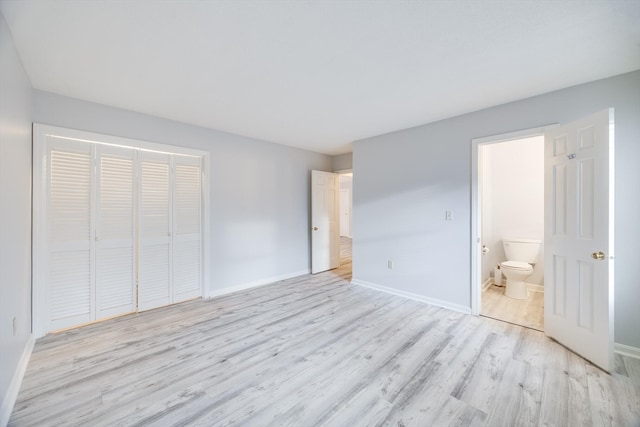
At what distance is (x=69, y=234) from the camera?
2693 millimetres

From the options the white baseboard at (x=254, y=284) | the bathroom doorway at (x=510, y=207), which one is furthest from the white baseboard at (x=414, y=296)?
the white baseboard at (x=254, y=284)

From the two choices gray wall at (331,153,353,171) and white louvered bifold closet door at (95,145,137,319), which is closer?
white louvered bifold closet door at (95,145,137,319)

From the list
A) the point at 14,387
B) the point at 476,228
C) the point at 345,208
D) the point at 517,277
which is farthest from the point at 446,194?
the point at 345,208

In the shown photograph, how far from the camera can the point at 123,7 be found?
1474mm

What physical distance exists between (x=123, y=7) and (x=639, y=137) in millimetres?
3983

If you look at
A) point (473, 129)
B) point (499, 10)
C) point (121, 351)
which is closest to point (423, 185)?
point (473, 129)

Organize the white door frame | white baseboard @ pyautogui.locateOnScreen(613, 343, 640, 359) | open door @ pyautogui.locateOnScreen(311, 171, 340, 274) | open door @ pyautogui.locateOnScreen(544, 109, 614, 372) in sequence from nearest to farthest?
open door @ pyautogui.locateOnScreen(544, 109, 614, 372) → white baseboard @ pyautogui.locateOnScreen(613, 343, 640, 359) → the white door frame → open door @ pyautogui.locateOnScreen(311, 171, 340, 274)

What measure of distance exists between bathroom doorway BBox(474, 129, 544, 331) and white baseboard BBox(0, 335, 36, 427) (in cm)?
462

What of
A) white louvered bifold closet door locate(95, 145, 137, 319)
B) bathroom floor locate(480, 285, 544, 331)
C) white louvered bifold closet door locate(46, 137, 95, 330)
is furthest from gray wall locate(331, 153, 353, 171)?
white louvered bifold closet door locate(46, 137, 95, 330)

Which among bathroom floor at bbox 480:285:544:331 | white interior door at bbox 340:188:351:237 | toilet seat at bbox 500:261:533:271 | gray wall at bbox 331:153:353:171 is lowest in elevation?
bathroom floor at bbox 480:285:544:331

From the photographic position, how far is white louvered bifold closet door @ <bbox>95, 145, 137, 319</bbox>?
2879 mm

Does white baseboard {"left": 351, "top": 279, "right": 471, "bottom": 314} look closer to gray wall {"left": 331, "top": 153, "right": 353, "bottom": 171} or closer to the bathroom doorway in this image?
the bathroom doorway

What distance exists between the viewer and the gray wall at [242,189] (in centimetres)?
292

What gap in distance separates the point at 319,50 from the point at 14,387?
320 centimetres
